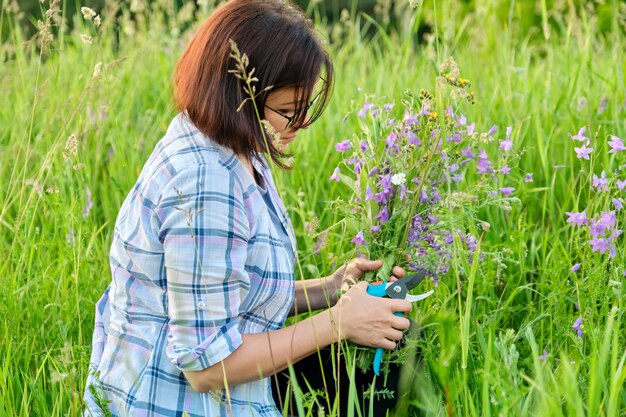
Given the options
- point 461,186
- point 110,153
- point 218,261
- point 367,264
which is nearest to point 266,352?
point 218,261

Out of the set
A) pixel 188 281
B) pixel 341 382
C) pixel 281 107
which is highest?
pixel 281 107

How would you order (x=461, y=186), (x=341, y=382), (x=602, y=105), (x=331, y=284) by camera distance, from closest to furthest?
(x=341, y=382) → (x=331, y=284) → (x=461, y=186) → (x=602, y=105)

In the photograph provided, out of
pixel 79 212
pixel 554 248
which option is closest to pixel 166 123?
pixel 79 212

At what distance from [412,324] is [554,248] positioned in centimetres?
72

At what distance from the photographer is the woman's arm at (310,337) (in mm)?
1766

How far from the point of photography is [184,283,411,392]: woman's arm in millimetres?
1766

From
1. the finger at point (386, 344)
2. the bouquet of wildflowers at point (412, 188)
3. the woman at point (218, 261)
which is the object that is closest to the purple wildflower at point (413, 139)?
the bouquet of wildflowers at point (412, 188)

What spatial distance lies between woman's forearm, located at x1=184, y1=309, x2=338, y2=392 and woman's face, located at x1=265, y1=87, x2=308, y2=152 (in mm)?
389

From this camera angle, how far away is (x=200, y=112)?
1805 mm

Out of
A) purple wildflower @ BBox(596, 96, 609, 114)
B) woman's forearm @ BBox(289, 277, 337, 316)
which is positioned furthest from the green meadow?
woman's forearm @ BBox(289, 277, 337, 316)

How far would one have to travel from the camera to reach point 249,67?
1.77 metres

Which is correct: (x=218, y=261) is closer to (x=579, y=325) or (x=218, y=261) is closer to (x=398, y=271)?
(x=398, y=271)

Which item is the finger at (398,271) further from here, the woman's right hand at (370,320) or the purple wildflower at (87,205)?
the purple wildflower at (87,205)

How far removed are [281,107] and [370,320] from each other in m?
0.49
